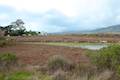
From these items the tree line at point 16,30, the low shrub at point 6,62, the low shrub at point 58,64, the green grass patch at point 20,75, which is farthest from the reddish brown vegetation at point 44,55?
the tree line at point 16,30

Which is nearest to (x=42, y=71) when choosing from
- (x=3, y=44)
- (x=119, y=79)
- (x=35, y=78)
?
(x=35, y=78)

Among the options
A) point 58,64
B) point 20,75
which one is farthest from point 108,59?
point 20,75

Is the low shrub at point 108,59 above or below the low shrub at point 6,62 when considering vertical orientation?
above

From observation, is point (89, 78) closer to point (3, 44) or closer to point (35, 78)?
point (35, 78)

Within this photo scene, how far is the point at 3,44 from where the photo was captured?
A: 54.0m

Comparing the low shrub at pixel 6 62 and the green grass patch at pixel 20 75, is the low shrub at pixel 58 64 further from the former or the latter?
the low shrub at pixel 6 62

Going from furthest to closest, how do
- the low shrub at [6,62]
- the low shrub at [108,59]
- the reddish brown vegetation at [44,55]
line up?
the reddish brown vegetation at [44,55] → the low shrub at [6,62] → the low shrub at [108,59]

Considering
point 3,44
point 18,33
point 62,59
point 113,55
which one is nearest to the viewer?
point 113,55

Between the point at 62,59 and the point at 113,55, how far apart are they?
13.5ft

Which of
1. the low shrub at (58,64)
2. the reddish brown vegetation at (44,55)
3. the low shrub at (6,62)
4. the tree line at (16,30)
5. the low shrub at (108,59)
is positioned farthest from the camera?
the tree line at (16,30)

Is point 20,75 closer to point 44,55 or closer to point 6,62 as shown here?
point 6,62

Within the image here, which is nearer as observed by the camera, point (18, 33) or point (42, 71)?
point (42, 71)

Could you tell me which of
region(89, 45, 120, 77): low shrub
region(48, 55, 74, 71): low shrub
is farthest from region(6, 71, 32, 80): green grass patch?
region(89, 45, 120, 77): low shrub

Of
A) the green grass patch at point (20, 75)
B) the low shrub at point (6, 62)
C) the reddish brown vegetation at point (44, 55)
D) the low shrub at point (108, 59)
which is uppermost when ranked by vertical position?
the low shrub at point (108, 59)
